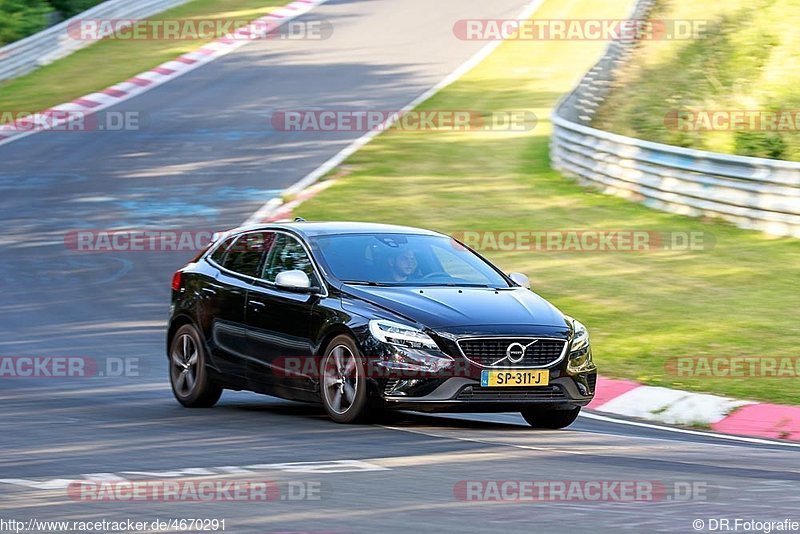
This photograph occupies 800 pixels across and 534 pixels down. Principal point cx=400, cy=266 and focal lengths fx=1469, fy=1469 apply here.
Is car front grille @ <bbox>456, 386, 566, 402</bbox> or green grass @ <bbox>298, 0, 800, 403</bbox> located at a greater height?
car front grille @ <bbox>456, 386, 566, 402</bbox>

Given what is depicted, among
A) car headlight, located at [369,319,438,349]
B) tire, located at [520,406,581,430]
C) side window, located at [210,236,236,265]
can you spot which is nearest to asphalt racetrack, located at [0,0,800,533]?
tire, located at [520,406,581,430]

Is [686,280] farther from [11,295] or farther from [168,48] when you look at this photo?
[168,48]

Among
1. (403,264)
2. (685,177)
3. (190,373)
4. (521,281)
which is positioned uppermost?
(403,264)

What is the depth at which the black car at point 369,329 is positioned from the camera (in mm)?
10336

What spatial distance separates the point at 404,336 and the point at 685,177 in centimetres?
1241

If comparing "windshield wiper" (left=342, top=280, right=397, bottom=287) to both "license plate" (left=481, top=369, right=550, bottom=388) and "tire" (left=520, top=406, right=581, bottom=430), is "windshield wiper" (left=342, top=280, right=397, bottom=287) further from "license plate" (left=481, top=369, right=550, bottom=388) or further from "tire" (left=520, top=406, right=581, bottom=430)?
"tire" (left=520, top=406, right=581, bottom=430)

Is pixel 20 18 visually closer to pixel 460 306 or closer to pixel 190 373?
pixel 190 373

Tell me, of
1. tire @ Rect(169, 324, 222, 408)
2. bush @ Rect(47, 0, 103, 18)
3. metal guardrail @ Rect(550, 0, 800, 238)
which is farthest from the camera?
bush @ Rect(47, 0, 103, 18)

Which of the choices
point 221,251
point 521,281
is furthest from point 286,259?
point 521,281

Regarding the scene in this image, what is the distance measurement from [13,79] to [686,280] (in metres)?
22.4

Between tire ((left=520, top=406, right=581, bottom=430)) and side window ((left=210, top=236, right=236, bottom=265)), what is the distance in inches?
117

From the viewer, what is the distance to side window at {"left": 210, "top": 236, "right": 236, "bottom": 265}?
40.9 feet

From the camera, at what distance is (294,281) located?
1102 cm

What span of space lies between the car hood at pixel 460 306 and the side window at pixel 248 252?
1303 millimetres
